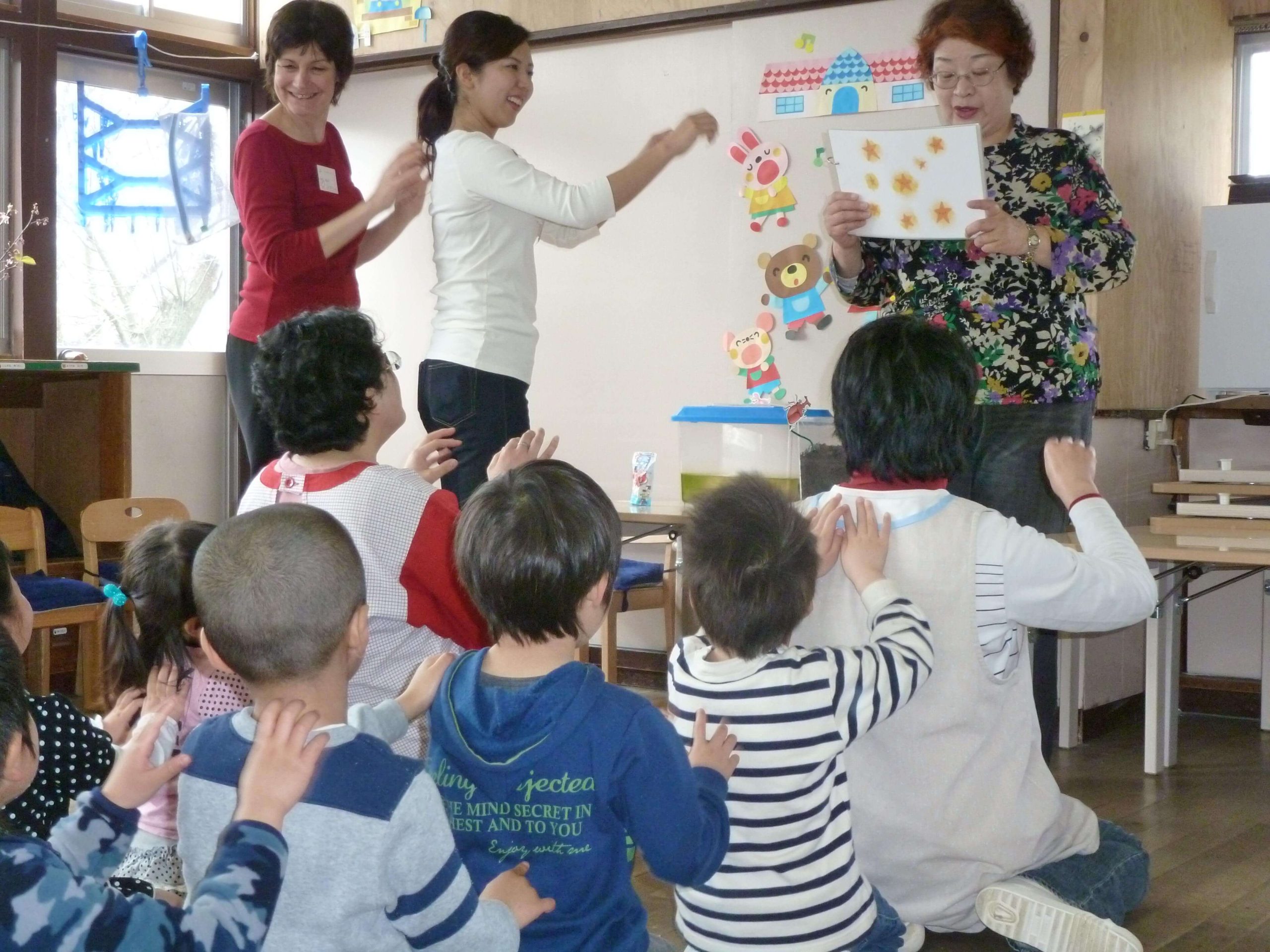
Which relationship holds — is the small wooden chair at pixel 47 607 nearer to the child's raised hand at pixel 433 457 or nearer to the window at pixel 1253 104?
the child's raised hand at pixel 433 457

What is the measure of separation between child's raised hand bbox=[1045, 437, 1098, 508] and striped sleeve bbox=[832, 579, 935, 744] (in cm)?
→ 30

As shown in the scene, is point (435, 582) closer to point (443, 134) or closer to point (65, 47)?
point (443, 134)

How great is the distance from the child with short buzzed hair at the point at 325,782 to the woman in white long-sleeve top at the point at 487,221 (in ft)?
3.84

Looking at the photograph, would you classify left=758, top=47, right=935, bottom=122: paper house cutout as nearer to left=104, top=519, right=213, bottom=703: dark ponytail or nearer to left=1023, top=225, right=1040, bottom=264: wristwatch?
left=1023, top=225, right=1040, bottom=264: wristwatch

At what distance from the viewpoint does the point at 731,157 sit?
413 cm

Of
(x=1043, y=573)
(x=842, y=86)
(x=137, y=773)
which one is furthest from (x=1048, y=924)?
(x=842, y=86)

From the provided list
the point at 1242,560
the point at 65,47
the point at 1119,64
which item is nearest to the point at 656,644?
the point at 1242,560

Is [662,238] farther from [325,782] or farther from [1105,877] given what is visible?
[325,782]

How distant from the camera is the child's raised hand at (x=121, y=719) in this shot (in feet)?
4.87

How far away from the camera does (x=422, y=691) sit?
139 cm

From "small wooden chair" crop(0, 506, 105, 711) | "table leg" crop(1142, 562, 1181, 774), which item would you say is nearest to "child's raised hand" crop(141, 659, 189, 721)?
"small wooden chair" crop(0, 506, 105, 711)

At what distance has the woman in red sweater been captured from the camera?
2.62 meters

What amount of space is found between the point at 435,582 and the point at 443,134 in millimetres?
1187

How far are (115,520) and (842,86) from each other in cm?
252
